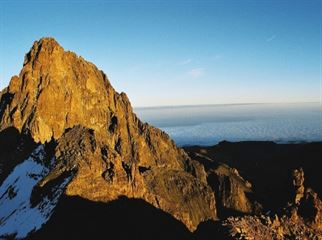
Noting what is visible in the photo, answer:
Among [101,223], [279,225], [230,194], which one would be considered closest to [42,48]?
[230,194]

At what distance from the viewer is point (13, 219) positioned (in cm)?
6981

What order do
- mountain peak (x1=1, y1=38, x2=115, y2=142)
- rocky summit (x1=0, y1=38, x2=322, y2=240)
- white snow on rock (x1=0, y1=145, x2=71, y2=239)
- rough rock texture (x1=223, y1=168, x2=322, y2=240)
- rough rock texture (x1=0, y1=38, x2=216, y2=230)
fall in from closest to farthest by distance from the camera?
rough rock texture (x1=223, y1=168, x2=322, y2=240) → rocky summit (x1=0, y1=38, x2=322, y2=240) → white snow on rock (x1=0, y1=145, x2=71, y2=239) → rough rock texture (x1=0, y1=38, x2=216, y2=230) → mountain peak (x1=1, y1=38, x2=115, y2=142)

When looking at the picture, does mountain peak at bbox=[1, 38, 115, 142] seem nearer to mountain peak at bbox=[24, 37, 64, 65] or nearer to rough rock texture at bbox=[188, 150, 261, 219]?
mountain peak at bbox=[24, 37, 64, 65]

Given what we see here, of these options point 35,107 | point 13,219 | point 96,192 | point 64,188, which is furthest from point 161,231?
point 35,107

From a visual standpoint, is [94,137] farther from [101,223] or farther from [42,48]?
[42,48]

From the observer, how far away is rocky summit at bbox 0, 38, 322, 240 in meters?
57.2

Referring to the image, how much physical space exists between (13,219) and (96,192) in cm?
1822

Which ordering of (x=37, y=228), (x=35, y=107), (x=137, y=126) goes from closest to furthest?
(x=37, y=228) → (x=35, y=107) → (x=137, y=126)

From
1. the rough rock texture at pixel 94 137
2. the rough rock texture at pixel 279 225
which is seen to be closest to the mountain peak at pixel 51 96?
the rough rock texture at pixel 94 137

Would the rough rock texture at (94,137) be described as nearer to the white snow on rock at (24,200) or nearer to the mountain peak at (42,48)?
the mountain peak at (42,48)

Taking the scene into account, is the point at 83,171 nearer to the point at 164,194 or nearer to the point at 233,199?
the point at 164,194

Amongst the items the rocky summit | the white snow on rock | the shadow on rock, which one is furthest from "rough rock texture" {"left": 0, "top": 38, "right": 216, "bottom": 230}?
the white snow on rock

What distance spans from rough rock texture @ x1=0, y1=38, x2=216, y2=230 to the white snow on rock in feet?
13.2

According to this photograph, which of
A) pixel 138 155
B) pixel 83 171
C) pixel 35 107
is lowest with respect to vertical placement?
pixel 138 155
